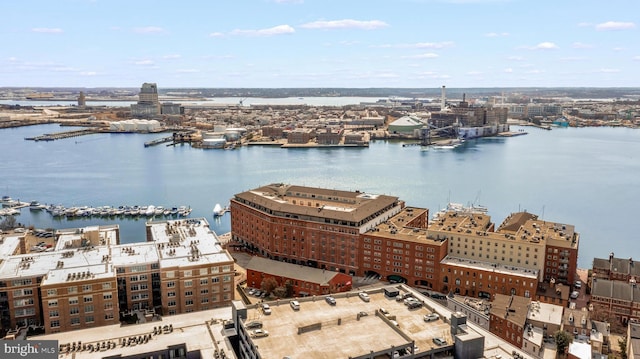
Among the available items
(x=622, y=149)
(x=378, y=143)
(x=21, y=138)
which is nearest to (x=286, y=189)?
(x=378, y=143)

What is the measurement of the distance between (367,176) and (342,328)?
140 ft

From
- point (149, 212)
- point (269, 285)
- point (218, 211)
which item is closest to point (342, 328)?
point (269, 285)

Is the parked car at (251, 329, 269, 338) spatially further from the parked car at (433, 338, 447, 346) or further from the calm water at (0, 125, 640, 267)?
the calm water at (0, 125, 640, 267)

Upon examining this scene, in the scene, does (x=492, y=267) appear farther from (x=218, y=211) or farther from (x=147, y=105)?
(x=147, y=105)

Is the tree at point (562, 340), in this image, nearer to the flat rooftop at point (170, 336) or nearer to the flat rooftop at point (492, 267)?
the flat rooftop at point (492, 267)

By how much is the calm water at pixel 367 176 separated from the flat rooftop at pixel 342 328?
19725 millimetres

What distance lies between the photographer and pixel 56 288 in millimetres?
15727

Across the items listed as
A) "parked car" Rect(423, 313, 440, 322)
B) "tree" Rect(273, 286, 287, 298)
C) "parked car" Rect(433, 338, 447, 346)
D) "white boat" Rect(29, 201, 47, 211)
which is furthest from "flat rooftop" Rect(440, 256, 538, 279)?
"white boat" Rect(29, 201, 47, 211)

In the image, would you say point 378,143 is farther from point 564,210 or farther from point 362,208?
point 362,208

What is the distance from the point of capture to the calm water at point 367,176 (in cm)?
3812

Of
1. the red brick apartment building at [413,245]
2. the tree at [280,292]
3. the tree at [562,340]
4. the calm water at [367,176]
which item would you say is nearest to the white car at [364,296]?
the tree at [280,292]

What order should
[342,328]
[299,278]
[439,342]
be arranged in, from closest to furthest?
[439,342], [342,328], [299,278]

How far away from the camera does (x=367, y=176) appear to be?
5391 centimetres

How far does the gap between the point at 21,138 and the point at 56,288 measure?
84.3 meters
